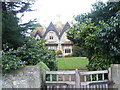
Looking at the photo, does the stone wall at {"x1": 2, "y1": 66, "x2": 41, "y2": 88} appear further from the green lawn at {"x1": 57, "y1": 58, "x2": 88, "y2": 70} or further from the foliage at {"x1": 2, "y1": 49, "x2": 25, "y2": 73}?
the green lawn at {"x1": 57, "y1": 58, "x2": 88, "y2": 70}

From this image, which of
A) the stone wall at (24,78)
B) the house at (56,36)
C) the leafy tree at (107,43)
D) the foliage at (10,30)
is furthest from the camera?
the house at (56,36)

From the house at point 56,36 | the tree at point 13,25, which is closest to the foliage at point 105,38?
the tree at point 13,25

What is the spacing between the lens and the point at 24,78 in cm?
282

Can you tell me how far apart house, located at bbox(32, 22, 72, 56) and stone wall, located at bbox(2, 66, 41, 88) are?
1458 centimetres

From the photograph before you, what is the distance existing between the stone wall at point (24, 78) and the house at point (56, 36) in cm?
1458

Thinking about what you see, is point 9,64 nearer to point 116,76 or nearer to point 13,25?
point 13,25

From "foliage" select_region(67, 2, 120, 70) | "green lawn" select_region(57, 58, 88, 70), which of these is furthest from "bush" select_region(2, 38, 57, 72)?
"green lawn" select_region(57, 58, 88, 70)

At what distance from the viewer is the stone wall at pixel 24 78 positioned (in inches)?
109

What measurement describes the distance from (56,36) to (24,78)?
14977mm

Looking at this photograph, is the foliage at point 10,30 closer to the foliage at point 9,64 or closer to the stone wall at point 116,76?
the foliage at point 9,64

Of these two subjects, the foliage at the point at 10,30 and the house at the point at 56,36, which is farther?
the house at the point at 56,36

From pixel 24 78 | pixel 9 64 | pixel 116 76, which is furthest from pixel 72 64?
pixel 9 64

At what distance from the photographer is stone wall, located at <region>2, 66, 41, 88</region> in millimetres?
Answer: 2780

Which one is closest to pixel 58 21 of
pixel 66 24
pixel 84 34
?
pixel 66 24
